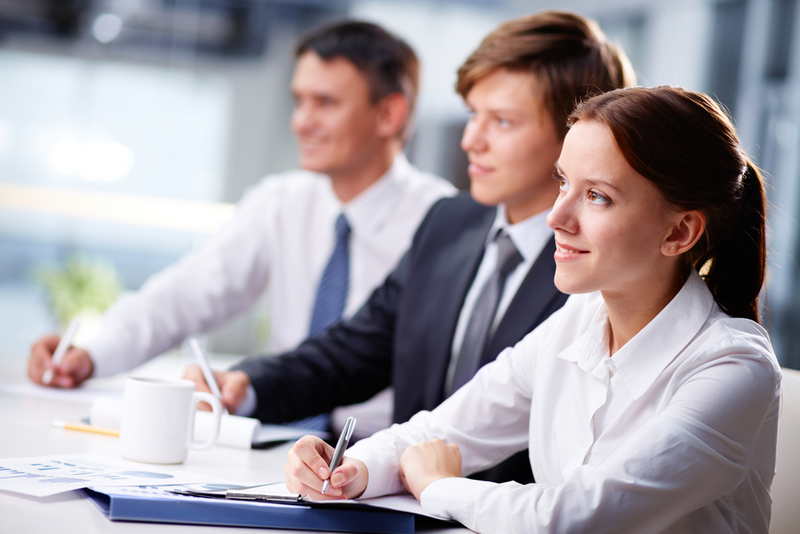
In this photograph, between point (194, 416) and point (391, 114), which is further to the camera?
point (391, 114)

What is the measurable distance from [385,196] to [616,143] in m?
1.45

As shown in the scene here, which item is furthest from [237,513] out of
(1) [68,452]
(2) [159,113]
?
(2) [159,113]

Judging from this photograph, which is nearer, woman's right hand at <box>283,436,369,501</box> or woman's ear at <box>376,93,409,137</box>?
woman's right hand at <box>283,436,369,501</box>

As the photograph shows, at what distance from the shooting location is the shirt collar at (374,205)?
229 cm

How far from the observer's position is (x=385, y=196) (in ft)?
7.63

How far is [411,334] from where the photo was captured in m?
1.56

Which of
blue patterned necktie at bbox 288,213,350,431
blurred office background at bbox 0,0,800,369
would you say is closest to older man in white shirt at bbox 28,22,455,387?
blue patterned necktie at bbox 288,213,350,431

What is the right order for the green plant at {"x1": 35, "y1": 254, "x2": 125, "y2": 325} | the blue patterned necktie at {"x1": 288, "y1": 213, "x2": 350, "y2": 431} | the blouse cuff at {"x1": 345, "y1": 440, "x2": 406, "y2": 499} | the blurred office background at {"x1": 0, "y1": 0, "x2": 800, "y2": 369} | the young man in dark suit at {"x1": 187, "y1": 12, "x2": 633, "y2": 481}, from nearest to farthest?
1. the blouse cuff at {"x1": 345, "y1": 440, "x2": 406, "y2": 499}
2. the young man in dark suit at {"x1": 187, "y1": 12, "x2": 633, "y2": 481}
3. the blue patterned necktie at {"x1": 288, "y1": 213, "x2": 350, "y2": 431}
4. the green plant at {"x1": 35, "y1": 254, "x2": 125, "y2": 325}
5. the blurred office background at {"x1": 0, "y1": 0, "x2": 800, "y2": 369}

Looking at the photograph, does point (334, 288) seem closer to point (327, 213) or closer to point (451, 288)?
point (327, 213)

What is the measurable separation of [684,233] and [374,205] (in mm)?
1449

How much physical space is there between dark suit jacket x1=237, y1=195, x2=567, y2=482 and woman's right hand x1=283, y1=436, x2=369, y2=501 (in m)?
0.49

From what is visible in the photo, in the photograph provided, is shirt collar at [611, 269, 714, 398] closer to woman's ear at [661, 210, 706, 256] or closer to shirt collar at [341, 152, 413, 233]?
woman's ear at [661, 210, 706, 256]

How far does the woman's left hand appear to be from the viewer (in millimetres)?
944

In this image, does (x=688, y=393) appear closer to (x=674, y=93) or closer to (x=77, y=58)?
(x=674, y=93)
